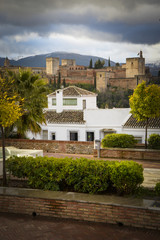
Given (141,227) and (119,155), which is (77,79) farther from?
(141,227)

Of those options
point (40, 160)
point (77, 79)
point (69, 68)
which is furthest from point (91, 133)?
point (69, 68)

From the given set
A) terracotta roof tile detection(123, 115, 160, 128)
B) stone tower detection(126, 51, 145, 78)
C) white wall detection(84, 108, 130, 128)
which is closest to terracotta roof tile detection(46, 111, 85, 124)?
white wall detection(84, 108, 130, 128)

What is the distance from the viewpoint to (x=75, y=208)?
6086 mm

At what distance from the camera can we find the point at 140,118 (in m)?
15.8

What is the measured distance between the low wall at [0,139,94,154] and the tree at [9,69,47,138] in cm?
88

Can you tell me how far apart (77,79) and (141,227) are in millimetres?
90308

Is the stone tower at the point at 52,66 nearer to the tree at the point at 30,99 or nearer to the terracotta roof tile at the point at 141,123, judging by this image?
the terracotta roof tile at the point at 141,123

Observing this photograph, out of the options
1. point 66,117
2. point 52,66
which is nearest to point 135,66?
point 52,66

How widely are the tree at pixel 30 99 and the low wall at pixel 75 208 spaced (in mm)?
9640

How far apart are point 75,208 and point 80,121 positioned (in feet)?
53.3

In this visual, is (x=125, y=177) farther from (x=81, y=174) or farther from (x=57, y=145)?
(x=57, y=145)

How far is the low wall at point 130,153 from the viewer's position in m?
14.1

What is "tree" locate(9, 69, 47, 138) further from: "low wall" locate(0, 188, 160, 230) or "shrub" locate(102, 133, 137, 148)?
"low wall" locate(0, 188, 160, 230)

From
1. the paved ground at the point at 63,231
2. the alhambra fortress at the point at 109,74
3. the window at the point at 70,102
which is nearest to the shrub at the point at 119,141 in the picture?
the paved ground at the point at 63,231
